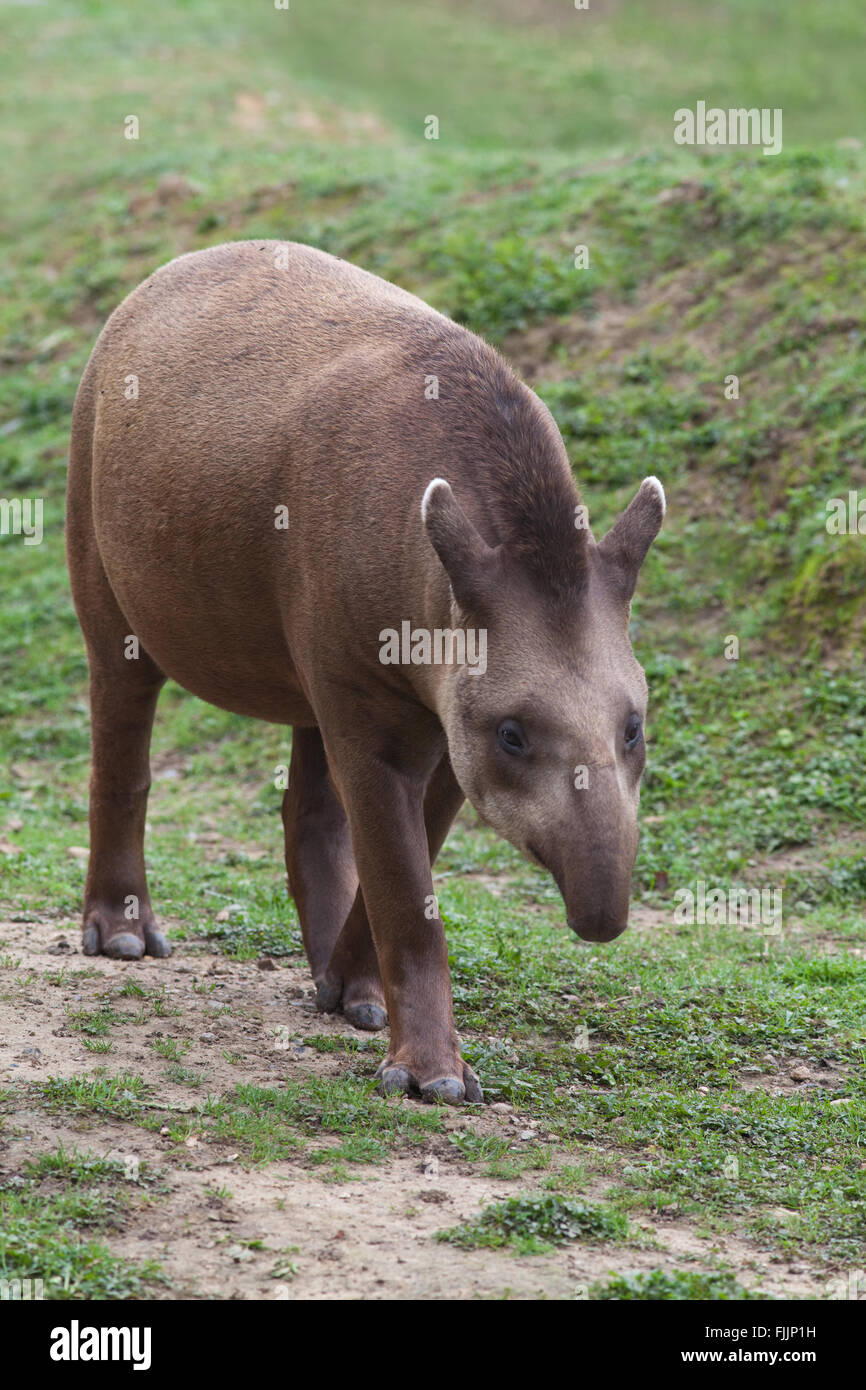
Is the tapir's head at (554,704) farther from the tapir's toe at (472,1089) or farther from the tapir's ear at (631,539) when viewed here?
the tapir's toe at (472,1089)

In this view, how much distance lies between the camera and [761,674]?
1009 centimetres

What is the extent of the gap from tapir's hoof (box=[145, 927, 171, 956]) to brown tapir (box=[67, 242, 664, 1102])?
1cm

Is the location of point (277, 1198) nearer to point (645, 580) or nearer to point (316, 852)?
point (316, 852)

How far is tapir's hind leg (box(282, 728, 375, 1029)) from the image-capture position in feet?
23.4

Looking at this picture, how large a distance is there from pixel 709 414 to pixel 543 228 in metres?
3.37

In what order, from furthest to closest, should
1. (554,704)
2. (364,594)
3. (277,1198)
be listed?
(364,594) → (554,704) → (277,1198)

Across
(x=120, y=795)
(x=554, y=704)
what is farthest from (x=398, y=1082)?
(x=120, y=795)

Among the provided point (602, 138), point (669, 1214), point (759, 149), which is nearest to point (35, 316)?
point (759, 149)

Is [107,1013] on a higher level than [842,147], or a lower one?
lower

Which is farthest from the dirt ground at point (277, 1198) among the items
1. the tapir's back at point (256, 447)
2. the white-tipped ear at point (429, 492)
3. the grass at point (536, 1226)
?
the white-tipped ear at point (429, 492)

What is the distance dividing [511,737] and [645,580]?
6.00 m

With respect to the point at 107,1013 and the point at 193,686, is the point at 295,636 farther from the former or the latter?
the point at 107,1013

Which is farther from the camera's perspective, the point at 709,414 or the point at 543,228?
the point at 543,228

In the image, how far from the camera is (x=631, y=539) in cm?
554
